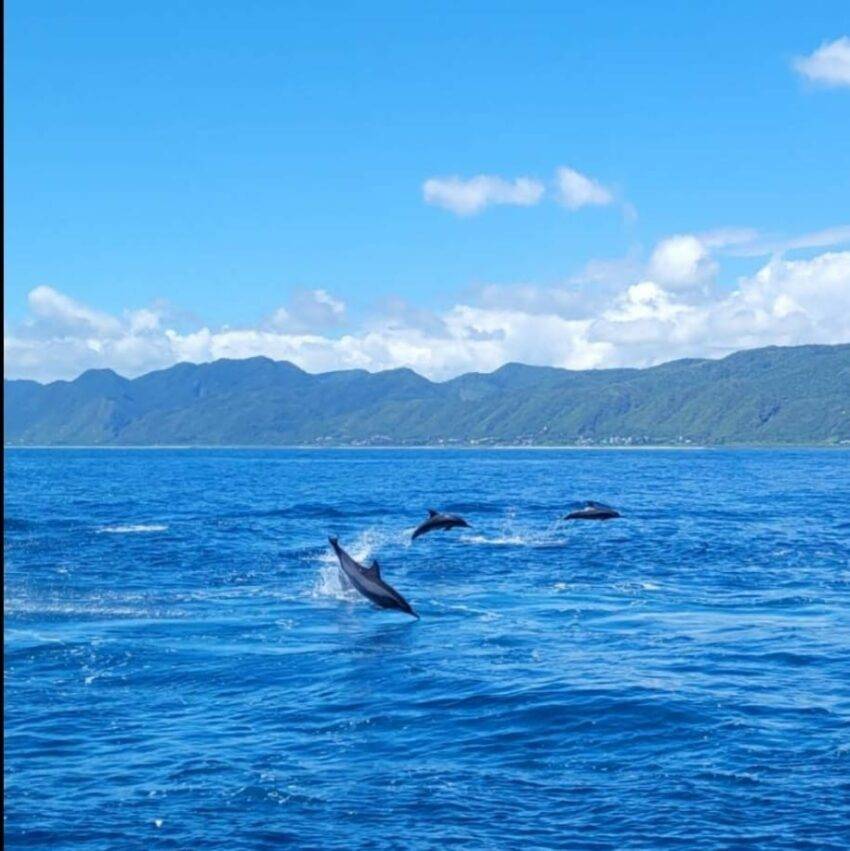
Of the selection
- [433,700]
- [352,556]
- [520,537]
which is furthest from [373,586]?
[520,537]

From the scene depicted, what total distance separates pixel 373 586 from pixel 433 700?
12544mm

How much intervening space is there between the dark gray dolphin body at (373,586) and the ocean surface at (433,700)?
2.02 ft

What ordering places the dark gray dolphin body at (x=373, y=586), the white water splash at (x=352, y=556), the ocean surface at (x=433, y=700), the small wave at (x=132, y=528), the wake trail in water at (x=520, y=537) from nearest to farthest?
1. the ocean surface at (x=433, y=700)
2. the dark gray dolphin body at (x=373, y=586)
3. the white water splash at (x=352, y=556)
4. the wake trail in water at (x=520, y=537)
5. the small wave at (x=132, y=528)

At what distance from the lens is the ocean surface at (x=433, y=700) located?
19.9m

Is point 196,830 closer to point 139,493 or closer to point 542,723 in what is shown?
point 542,723

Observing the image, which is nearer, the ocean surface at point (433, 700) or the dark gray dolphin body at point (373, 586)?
the ocean surface at point (433, 700)

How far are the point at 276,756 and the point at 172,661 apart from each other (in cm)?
1069

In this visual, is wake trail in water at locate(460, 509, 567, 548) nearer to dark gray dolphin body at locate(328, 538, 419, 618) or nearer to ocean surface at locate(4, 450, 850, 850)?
ocean surface at locate(4, 450, 850, 850)

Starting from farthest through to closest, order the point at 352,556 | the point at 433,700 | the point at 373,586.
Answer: the point at 352,556 → the point at 373,586 → the point at 433,700

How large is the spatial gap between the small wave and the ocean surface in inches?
459

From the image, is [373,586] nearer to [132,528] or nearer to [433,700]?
[433,700]

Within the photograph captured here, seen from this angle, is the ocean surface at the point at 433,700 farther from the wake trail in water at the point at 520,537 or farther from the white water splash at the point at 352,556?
the wake trail in water at the point at 520,537

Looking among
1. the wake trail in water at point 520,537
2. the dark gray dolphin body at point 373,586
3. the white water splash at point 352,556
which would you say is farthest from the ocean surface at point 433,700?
the wake trail in water at point 520,537

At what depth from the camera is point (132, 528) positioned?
7981 cm
